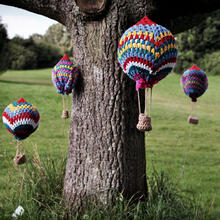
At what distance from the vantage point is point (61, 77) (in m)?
2.91

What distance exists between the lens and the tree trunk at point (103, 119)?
2.87 m

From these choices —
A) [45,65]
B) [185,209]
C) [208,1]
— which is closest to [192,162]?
[185,209]

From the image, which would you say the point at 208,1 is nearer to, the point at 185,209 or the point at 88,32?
the point at 88,32

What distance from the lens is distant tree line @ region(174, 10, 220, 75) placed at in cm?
1984

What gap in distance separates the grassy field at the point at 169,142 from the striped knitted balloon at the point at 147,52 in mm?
1372

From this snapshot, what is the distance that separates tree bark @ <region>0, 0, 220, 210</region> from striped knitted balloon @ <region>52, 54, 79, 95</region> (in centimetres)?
10

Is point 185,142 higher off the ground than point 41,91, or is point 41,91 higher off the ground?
point 41,91

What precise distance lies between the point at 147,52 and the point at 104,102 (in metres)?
0.81

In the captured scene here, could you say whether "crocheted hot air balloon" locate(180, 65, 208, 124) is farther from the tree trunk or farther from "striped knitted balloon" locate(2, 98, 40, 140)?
"striped knitted balloon" locate(2, 98, 40, 140)

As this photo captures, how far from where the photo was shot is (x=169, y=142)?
7086 mm

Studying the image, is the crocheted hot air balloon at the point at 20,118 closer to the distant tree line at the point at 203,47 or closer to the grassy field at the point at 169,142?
the grassy field at the point at 169,142

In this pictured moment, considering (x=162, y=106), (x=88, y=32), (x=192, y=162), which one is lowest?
(x=192, y=162)

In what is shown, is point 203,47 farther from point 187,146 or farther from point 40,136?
point 40,136

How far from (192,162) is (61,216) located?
342cm
